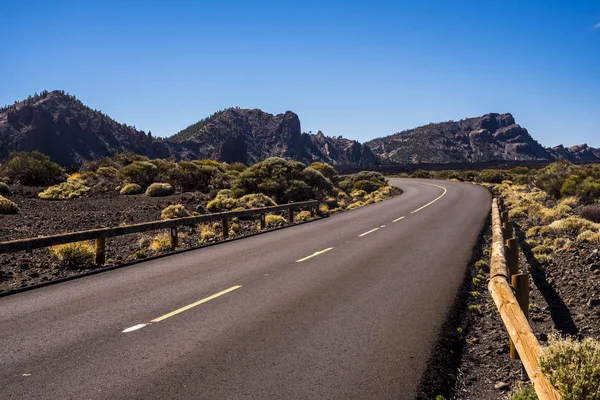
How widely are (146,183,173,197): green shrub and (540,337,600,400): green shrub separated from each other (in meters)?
30.9

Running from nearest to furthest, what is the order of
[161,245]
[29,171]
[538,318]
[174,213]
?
[538,318] → [161,245] → [174,213] → [29,171]

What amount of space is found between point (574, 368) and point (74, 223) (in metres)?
20.4

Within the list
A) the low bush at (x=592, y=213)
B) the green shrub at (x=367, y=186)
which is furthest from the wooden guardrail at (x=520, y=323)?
the green shrub at (x=367, y=186)

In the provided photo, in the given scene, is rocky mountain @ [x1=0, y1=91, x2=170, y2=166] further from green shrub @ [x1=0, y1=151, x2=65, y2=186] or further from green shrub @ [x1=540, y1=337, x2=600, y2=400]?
green shrub @ [x1=540, y1=337, x2=600, y2=400]

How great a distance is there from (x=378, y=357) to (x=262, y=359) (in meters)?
1.33

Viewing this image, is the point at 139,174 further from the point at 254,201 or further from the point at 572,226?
the point at 572,226

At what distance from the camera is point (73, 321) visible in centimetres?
678

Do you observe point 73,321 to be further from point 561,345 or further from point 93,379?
point 561,345

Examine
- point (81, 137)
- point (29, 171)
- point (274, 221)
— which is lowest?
point (274, 221)

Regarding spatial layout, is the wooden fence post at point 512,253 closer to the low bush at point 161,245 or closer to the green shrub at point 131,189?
the low bush at point 161,245

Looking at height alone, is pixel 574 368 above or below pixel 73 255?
above

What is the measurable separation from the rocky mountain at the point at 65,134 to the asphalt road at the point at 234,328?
143781mm

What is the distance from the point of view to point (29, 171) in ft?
115

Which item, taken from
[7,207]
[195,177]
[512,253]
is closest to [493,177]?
[195,177]
